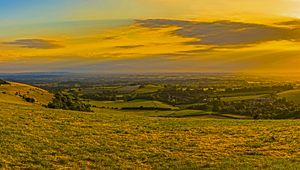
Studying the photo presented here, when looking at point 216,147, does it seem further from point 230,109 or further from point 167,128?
point 230,109

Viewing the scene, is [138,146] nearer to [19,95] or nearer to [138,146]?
[138,146]

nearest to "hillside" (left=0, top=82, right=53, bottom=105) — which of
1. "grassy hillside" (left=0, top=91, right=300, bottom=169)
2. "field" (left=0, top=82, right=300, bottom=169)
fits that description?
"grassy hillside" (left=0, top=91, right=300, bottom=169)

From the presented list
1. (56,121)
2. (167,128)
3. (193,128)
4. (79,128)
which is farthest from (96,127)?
(193,128)

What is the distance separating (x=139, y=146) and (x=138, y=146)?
54 mm

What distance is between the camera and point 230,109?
84.8 m

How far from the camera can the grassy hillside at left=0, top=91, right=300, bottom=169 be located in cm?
1672

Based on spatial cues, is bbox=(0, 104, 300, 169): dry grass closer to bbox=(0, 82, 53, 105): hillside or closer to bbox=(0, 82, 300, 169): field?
bbox=(0, 82, 300, 169): field

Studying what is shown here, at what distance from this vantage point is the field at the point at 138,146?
658 inches

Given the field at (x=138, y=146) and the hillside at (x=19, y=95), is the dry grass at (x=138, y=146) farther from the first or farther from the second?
the hillside at (x=19, y=95)

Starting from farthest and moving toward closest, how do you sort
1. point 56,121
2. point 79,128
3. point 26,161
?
1. point 56,121
2. point 79,128
3. point 26,161

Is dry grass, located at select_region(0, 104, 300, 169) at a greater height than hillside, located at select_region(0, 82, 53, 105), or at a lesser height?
greater

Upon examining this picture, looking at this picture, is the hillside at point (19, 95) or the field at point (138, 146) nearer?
the field at point (138, 146)

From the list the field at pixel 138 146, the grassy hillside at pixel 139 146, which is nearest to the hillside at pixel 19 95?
the grassy hillside at pixel 139 146

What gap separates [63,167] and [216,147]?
8.51 m
